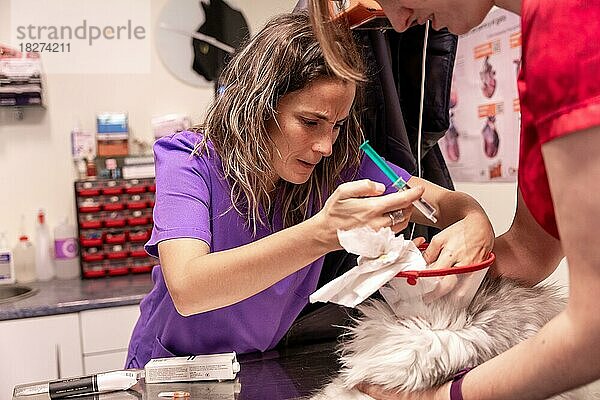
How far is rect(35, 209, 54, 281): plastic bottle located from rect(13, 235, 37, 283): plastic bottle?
27 millimetres

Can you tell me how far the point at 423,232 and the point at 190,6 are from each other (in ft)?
6.09

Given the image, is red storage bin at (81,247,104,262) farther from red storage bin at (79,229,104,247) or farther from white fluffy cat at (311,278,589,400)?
white fluffy cat at (311,278,589,400)

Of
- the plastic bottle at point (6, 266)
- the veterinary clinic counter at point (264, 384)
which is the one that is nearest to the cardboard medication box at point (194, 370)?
the veterinary clinic counter at point (264, 384)

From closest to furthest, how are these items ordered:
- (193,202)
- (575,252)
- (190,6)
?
(575,252) → (193,202) → (190,6)

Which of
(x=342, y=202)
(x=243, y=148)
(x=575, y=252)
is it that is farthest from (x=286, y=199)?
(x=575, y=252)

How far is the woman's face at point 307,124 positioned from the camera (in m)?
1.23

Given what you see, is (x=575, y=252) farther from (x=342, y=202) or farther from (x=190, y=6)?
(x=190, y=6)

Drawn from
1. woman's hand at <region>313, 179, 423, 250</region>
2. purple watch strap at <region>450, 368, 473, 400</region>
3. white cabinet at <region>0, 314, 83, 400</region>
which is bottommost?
white cabinet at <region>0, 314, 83, 400</region>

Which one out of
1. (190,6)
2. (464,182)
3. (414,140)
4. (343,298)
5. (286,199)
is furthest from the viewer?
(190,6)

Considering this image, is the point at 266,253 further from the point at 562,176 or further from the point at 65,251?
the point at 65,251

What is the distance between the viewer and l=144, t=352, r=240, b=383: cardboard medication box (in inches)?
44.9

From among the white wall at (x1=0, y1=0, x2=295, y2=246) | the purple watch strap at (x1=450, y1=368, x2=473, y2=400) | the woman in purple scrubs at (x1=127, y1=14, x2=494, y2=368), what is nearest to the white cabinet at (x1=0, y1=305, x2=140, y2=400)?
the white wall at (x1=0, y1=0, x2=295, y2=246)

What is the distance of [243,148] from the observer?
4.14ft

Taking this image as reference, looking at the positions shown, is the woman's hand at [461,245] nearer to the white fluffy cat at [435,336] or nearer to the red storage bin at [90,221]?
the white fluffy cat at [435,336]
